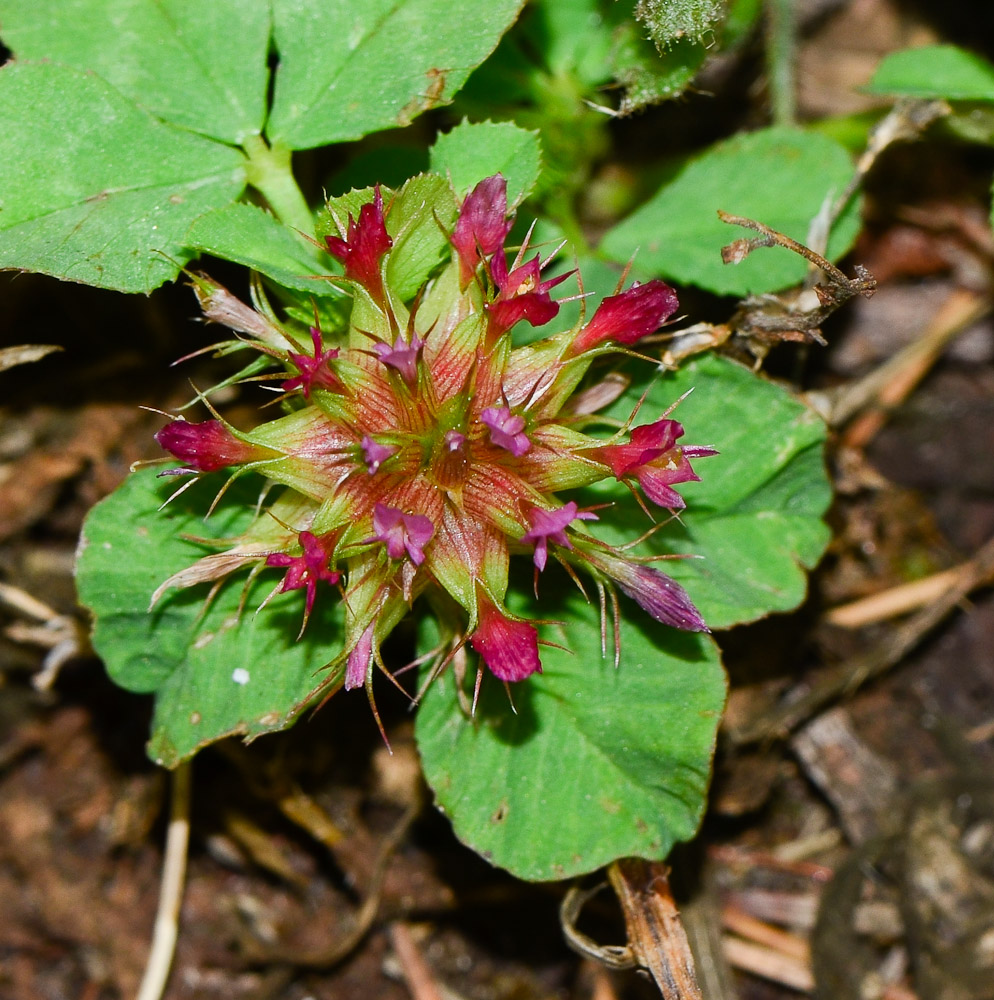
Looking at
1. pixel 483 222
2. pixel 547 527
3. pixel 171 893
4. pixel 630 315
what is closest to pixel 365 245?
pixel 483 222

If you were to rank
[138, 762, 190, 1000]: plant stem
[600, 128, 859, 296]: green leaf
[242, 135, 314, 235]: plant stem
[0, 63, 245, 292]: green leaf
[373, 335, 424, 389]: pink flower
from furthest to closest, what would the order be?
[138, 762, 190, 1000]: plant stem
[600, 128, 859, 296]: green leaf
[242, 135, 314, 235]: plant stem
[0, 63, 245, 292]: green leaf
[373, 335, 424, 389]: pink flower

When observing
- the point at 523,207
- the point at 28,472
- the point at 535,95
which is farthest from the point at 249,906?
the point at 535,95

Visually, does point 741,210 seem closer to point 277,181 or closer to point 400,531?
point 277,181

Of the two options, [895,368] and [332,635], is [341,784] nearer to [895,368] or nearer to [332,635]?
[332,635]

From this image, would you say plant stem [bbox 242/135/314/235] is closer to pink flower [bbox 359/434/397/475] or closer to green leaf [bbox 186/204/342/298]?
green leaf [bbox 186/204/342/298]

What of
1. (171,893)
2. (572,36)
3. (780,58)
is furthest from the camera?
(780,58)

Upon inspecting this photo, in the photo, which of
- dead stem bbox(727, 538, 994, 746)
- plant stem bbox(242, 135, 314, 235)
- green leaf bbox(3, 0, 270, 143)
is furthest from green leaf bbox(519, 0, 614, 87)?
dead stem bbox(727, 538, 994, 746)

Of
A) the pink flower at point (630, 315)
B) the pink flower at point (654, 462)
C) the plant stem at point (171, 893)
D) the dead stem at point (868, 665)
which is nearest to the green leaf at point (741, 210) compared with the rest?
the pink flower at point (630, 315)
